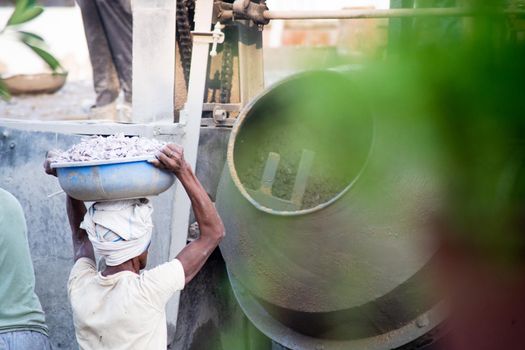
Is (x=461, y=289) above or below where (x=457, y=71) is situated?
below

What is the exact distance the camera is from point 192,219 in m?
4.63

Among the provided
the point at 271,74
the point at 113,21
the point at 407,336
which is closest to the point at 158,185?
the point at 407,336

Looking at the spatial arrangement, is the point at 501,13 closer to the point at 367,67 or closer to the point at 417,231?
the point at 367,67

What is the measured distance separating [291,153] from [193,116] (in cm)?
55

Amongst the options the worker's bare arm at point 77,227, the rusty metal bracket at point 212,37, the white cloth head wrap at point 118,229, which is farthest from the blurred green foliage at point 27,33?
the rusty metal bracket at point 212,37

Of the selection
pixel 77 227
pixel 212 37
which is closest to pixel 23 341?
pixel 77 227

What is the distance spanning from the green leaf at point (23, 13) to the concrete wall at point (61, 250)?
3.31 metres

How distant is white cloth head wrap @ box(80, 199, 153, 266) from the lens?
2734 millimetres

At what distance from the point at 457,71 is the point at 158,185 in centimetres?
185

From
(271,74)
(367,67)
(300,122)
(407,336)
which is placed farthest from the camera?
(271,74)

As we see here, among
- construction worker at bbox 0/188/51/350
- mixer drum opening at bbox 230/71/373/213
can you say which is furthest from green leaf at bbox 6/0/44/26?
mixer drum opening at bbox 230/71/373/213

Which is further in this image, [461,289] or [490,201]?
[461,289]

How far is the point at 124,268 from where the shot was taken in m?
2.79

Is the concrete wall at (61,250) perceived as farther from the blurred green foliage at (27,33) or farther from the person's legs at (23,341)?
the blurred green foliage at (27,33)
